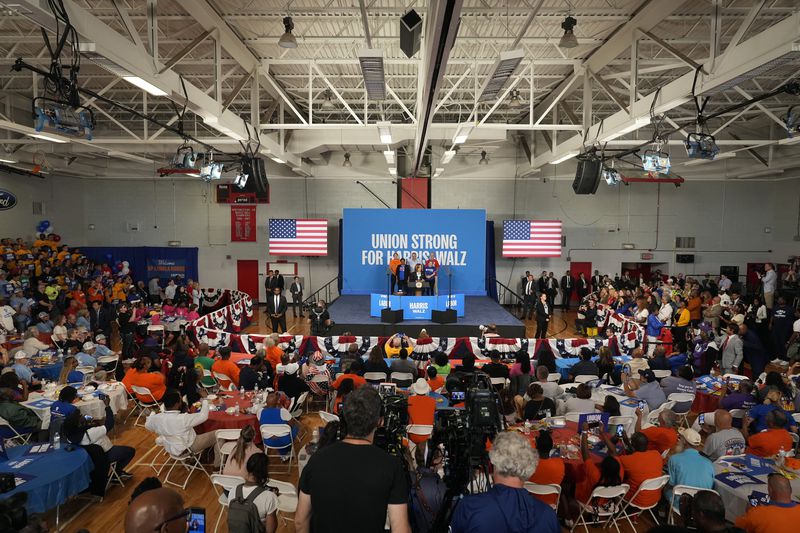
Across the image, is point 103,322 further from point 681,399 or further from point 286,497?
point 681,399

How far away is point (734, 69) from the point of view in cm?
579

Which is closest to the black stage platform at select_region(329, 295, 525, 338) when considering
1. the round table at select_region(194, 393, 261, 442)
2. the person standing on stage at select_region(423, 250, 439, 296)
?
the person standing on stage at select_region(423, 250, 439, 296)

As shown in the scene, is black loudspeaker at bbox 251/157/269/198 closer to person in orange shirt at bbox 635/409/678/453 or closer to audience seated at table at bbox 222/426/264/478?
audience seated at table at bbox 222/426/264/478

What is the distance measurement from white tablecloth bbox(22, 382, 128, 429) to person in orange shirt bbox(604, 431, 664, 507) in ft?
20.8

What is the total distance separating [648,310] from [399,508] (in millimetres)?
12264

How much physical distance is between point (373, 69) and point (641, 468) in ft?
16.6

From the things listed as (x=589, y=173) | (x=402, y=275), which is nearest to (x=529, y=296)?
(x=402, y=275)

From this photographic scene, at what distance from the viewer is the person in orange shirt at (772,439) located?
202 inches

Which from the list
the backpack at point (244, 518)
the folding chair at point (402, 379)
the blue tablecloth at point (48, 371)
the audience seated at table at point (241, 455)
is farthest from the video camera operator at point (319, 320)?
the backpack at point (244, 518)

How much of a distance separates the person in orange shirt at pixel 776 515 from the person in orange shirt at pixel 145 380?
22.5 ft

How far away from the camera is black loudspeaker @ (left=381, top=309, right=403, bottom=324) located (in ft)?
41.9

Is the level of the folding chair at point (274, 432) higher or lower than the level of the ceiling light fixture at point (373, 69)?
lower

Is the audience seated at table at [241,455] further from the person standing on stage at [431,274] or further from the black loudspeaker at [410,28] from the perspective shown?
the person standing on stage at [431,274]

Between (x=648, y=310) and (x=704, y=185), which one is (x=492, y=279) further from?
(x=704, y=185)
